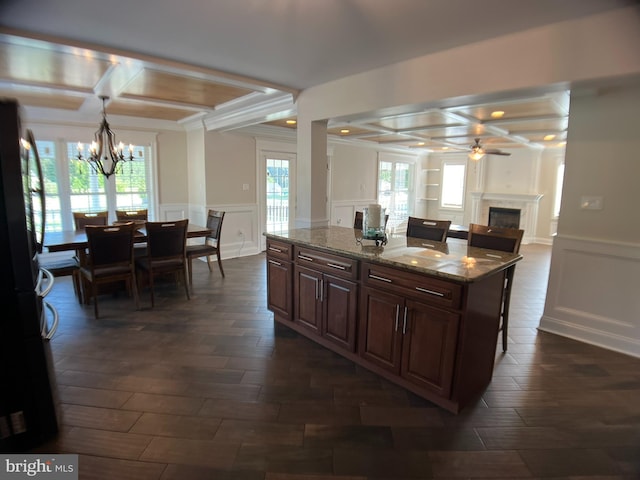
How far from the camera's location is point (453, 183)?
984 centimetres

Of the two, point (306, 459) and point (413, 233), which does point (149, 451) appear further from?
point (413, 233)

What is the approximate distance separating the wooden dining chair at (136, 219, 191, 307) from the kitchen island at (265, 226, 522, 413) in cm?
161

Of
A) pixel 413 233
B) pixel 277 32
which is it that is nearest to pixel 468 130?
pixel 413 233

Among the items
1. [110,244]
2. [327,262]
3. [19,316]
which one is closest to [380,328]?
[327,262]

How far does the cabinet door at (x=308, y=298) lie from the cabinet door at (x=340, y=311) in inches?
3.0

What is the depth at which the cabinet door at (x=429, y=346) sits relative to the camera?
2121 millimetres

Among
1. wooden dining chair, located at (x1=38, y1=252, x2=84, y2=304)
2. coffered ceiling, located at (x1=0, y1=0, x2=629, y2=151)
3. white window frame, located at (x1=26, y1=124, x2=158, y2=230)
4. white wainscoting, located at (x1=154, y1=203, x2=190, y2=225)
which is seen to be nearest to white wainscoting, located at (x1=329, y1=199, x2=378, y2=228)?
white wainscoting, located at (x1=154, y1=203, x2=190, y2=225)

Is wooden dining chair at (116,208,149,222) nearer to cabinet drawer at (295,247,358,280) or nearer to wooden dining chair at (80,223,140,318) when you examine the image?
wooden dining chair at (80,223,140,318)

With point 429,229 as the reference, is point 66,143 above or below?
above

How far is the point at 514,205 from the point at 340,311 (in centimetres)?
752

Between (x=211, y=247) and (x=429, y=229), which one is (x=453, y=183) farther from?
(x=211, y=247)

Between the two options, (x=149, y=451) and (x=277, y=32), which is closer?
(x=149, y=451)

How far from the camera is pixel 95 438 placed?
1.96 m

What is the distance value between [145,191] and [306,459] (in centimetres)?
556
